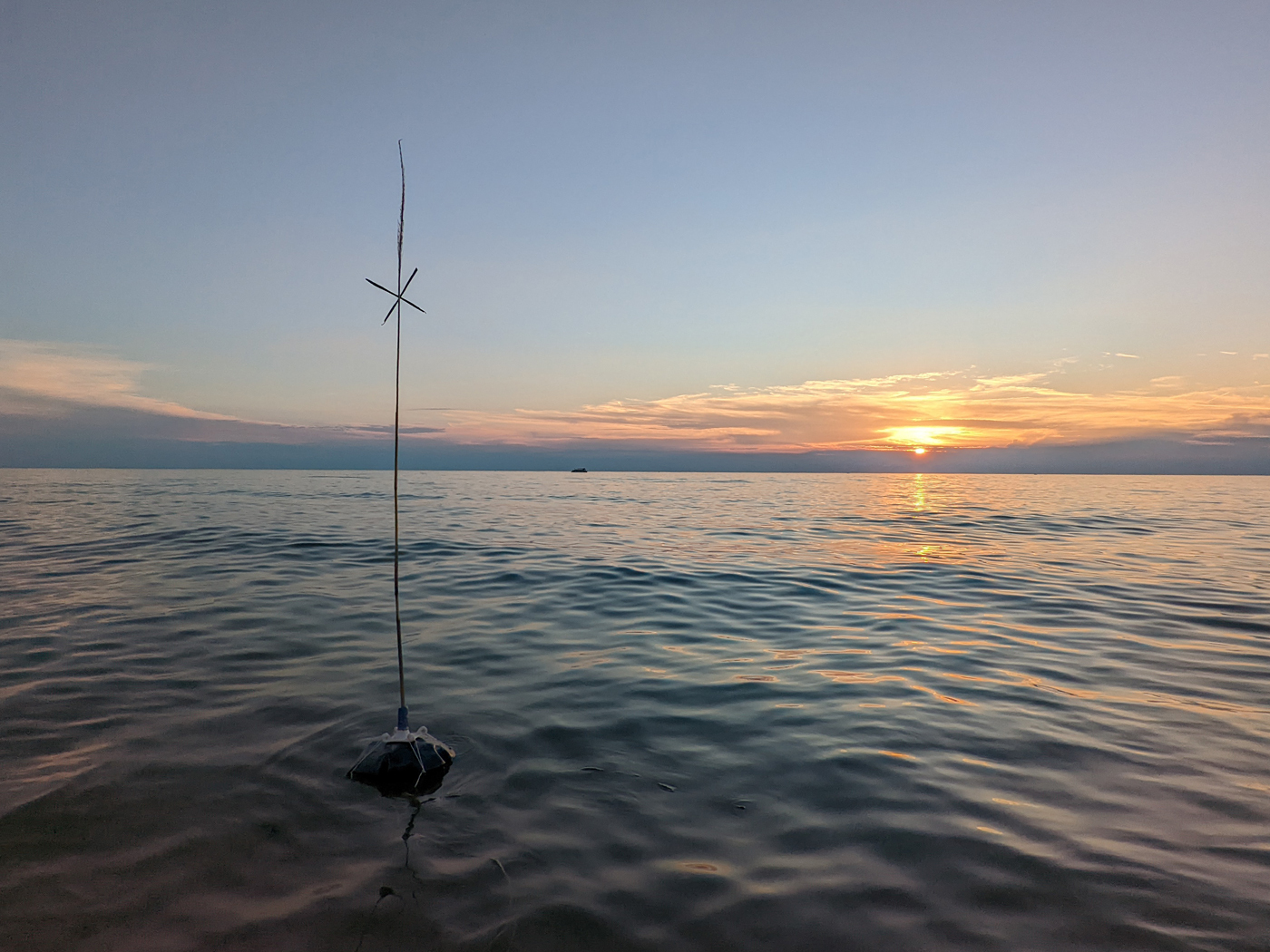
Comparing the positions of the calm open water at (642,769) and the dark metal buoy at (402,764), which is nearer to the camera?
the calm open water at (642,769)

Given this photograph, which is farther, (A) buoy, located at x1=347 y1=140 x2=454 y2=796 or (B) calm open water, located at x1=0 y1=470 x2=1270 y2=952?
(A) buoy, located at x1=347 y1=140 x2=454 y2=796

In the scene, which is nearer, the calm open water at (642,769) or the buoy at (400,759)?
the calm open water at (642,769)

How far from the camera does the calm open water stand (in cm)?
305

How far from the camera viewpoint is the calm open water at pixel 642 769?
10.00 feet

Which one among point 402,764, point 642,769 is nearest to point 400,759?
point 402,764

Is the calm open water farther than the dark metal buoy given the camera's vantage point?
No

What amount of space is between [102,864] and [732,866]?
349cm

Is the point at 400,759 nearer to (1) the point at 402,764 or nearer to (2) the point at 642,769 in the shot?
(1) the point at 402,764

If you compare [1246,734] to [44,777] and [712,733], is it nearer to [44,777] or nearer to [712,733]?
[712,733]

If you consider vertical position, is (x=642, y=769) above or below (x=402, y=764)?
below

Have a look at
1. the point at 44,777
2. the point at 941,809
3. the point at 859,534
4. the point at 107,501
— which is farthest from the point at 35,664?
the point at 107,501

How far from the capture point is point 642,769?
15.2ft

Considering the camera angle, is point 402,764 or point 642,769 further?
point 642,769

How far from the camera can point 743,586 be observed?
39.7 feet
